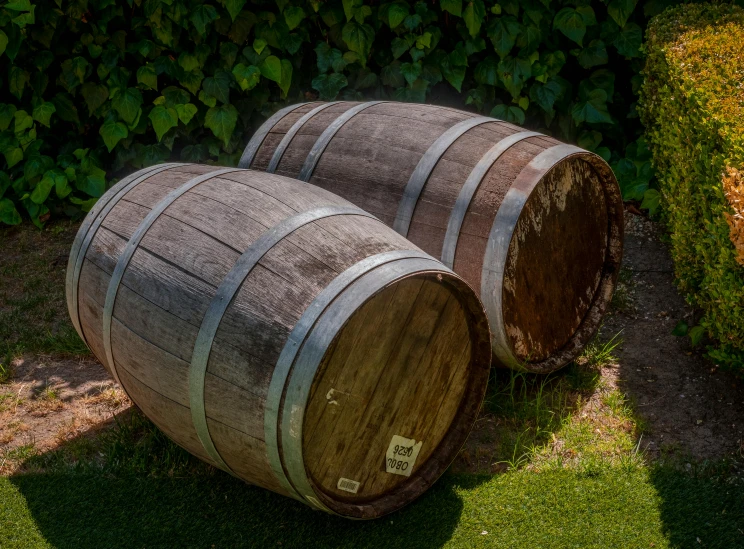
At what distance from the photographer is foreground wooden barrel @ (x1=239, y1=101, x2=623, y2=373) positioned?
134 inches

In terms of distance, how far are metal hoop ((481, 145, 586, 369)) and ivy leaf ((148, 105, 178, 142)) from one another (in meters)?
2.87

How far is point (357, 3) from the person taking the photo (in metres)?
5.30

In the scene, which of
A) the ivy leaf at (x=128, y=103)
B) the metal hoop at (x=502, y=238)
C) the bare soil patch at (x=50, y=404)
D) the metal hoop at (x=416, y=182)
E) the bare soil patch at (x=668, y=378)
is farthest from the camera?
the ivy leaf at (x=128, y=103)

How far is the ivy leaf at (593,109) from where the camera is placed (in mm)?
5477

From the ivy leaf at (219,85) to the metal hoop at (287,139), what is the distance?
1526mm

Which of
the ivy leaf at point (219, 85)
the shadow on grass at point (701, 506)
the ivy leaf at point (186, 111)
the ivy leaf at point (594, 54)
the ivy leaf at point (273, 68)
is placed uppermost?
the ivy leaf at point (594, 54)

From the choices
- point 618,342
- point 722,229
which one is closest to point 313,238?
point 722,229

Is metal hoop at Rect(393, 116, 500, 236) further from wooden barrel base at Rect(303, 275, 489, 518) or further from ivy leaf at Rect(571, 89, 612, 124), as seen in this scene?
ivy leaf at Rect(571, 89, 612, 124)

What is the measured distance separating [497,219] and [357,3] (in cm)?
256

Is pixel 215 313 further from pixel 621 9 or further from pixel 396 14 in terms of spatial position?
pixel 621 9

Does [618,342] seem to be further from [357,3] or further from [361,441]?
[357,3]

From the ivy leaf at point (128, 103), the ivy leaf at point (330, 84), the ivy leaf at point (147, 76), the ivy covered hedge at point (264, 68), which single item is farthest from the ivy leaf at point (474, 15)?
the ivy leaf at point (128, 103)

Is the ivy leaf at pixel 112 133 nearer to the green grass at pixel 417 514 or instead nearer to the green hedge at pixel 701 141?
the green grass at pixel 417 514

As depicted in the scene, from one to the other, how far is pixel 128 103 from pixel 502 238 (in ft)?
10.5
